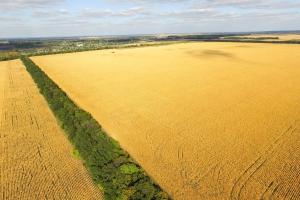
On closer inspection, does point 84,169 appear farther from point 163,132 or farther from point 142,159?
point 163,132

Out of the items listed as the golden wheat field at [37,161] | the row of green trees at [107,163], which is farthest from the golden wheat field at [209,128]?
the golden wheat field at [37,161]

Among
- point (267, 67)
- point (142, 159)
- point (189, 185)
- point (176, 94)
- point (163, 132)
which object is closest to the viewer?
point (189, 185)

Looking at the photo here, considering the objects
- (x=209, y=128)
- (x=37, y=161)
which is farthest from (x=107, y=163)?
(x=209, y=128)

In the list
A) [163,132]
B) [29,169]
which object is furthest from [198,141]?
[29,169]

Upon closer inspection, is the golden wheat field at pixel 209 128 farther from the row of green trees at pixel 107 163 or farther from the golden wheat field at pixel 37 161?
the golden wheat field at pixel 37 161

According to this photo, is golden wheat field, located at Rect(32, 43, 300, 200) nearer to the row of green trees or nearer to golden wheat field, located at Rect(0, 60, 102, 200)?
the row of green trees

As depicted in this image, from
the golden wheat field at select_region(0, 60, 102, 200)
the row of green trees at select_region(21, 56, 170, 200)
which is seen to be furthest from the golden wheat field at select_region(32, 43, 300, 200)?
the golden wheat field at select_region(0, 60, 102, 200)

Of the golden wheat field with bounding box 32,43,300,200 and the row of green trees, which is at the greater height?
the row of green trees
